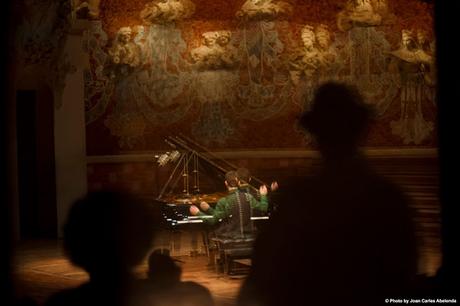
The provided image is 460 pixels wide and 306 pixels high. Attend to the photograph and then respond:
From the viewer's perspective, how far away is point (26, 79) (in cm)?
1480

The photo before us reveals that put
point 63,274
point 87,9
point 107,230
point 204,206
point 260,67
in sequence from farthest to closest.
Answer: point 260,67, point 87,9, point 204,206, point 63,274, point 107,230

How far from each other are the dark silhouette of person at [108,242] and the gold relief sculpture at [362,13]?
40.9 feet

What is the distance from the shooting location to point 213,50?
15.1 m

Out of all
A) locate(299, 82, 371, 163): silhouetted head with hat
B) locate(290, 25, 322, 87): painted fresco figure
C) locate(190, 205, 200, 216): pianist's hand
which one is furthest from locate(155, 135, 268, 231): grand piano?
locate(299, 82, 371, 163): silhouetted head with hat

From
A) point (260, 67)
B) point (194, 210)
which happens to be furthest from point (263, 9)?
point (194, 210)

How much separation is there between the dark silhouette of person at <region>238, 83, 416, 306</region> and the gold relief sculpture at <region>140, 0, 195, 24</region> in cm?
1217

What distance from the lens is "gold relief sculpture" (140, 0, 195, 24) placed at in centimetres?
1491

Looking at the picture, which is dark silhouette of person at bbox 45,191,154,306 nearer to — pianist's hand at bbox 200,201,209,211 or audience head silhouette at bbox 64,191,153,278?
audience head silhouette at bbox 64,191,153,278

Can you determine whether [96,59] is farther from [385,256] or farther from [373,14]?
[385,256]

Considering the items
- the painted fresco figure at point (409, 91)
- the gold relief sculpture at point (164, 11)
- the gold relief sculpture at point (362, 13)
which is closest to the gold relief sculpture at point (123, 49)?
the gold relief sculpture at point (164, 11)

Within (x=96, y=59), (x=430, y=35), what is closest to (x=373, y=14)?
(x=430, y=35)

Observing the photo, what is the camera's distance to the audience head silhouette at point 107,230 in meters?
2.70

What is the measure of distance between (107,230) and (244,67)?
41.7ft

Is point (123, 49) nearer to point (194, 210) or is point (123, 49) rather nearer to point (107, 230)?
point (194, 210)
